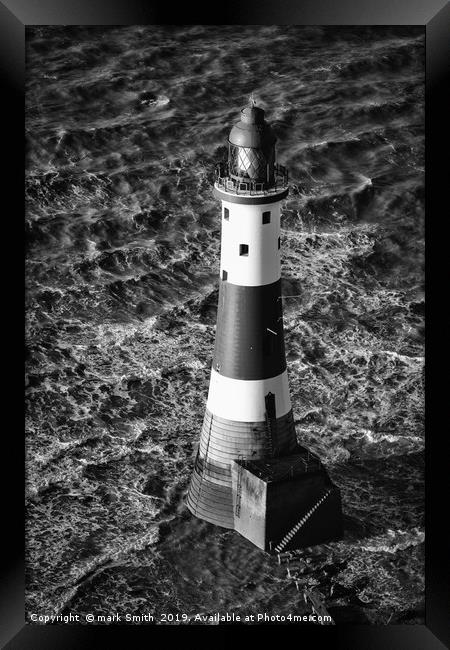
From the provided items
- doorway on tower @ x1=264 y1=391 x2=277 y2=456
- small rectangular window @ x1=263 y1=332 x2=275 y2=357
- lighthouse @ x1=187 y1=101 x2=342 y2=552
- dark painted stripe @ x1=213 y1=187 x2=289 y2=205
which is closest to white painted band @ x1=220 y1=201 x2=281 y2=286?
lighthouse @ x1=187 y1=101 x2=342 y2=552

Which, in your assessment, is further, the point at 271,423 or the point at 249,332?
the point at 271,423

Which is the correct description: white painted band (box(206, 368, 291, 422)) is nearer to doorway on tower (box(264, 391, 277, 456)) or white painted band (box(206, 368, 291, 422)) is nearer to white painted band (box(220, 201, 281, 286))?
doorway on tower (box(264, 391, 277, 456))

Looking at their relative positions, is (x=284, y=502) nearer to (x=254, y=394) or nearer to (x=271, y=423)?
(x=271, y=423)

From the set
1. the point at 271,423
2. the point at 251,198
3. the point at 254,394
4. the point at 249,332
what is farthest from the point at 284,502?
the point at 251,198

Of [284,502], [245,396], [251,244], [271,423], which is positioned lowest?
[284,502]

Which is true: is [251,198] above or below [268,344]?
above

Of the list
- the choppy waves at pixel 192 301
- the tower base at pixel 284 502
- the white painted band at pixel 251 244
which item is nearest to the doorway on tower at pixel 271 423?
the tower base at pixel 284 502

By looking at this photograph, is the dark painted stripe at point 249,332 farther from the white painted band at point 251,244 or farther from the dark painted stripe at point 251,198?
the dark painted stripe at point 251,198
